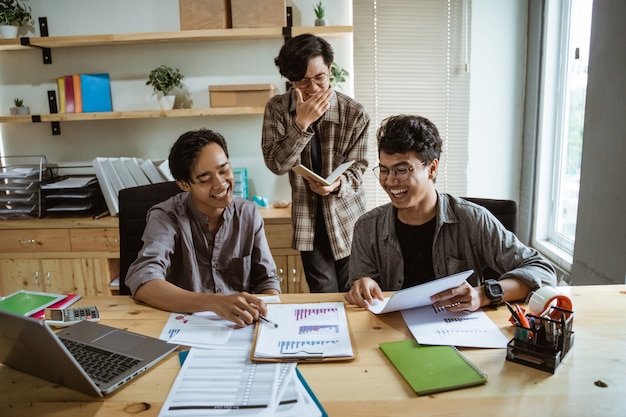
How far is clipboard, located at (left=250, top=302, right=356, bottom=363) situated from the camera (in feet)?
3.58

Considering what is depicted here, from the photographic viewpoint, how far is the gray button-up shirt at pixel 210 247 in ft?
5.29

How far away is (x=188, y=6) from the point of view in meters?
2.73

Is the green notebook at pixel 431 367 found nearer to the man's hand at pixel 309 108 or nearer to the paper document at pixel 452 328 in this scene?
the paper document at pixel 452 328

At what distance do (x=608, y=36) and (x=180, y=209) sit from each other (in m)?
1.86

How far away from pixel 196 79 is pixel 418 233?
2.02 m

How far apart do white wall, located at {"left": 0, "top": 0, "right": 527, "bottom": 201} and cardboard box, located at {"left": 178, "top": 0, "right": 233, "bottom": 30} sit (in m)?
0.27

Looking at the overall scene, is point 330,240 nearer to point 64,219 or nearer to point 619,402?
point 619,402

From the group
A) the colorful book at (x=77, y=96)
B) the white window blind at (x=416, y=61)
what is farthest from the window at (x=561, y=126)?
the colorful book at (x=77, y=96)

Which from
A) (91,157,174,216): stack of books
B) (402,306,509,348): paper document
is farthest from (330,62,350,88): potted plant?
(402,306,509,348): paper document

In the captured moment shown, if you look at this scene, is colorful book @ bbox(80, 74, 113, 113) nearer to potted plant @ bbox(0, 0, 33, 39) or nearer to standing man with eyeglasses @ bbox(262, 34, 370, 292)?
potted plant @ bbox(0, 0, 33, 39)

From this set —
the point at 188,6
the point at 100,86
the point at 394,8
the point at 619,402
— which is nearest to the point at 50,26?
the point at 100,86

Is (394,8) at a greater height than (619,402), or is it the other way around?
(394,8)

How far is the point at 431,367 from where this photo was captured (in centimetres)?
102

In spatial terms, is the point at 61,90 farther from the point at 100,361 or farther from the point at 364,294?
the point at 364,294
